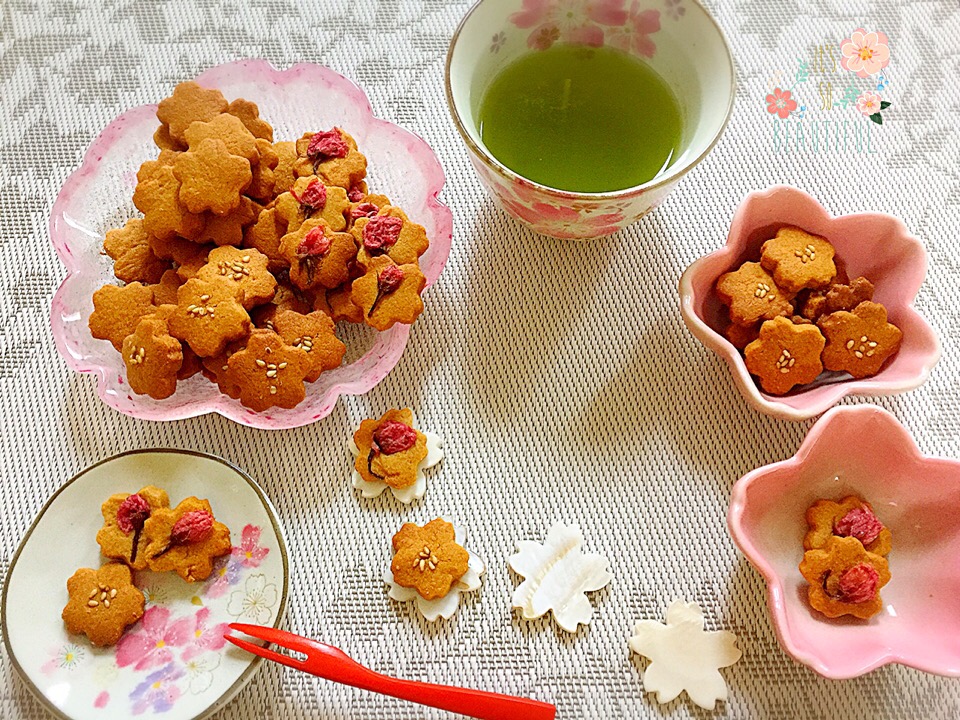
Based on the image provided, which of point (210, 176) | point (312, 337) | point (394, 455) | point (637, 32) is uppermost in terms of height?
point (637, 32)

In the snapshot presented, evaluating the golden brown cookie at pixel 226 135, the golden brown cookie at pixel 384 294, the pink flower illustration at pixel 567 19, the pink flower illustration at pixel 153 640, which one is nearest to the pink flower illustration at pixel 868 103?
the pink flower illustration at pixel 567 19

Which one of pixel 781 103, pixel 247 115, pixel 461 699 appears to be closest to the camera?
pixel 461 699

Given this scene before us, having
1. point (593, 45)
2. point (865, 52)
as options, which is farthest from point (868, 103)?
point (593, 45)

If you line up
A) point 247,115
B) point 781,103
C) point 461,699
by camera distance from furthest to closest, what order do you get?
point 781,103 → point 247,115 → point 461,699

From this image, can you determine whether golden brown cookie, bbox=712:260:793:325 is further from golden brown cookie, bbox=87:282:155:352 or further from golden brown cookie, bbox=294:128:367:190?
golden brown cookie, bbox=87:282:155:352

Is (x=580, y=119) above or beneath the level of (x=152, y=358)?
above

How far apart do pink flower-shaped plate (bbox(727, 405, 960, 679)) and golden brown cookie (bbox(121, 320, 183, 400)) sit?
1.71 ft

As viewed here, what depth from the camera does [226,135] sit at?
78cm

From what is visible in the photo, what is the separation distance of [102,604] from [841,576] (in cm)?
66

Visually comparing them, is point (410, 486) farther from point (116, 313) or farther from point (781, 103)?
point (781, 103)

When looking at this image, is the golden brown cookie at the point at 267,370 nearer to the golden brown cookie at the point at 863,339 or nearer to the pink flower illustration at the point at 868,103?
the golden brown cookie at the point at 863,339

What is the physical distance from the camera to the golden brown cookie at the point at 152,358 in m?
0.74

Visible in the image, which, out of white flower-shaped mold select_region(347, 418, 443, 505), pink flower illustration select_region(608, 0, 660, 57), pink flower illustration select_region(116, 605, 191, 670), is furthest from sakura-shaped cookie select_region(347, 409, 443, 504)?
pink flower illustration select_region(608, 0, 660, 57)

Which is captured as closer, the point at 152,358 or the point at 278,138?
the point at 152,358
